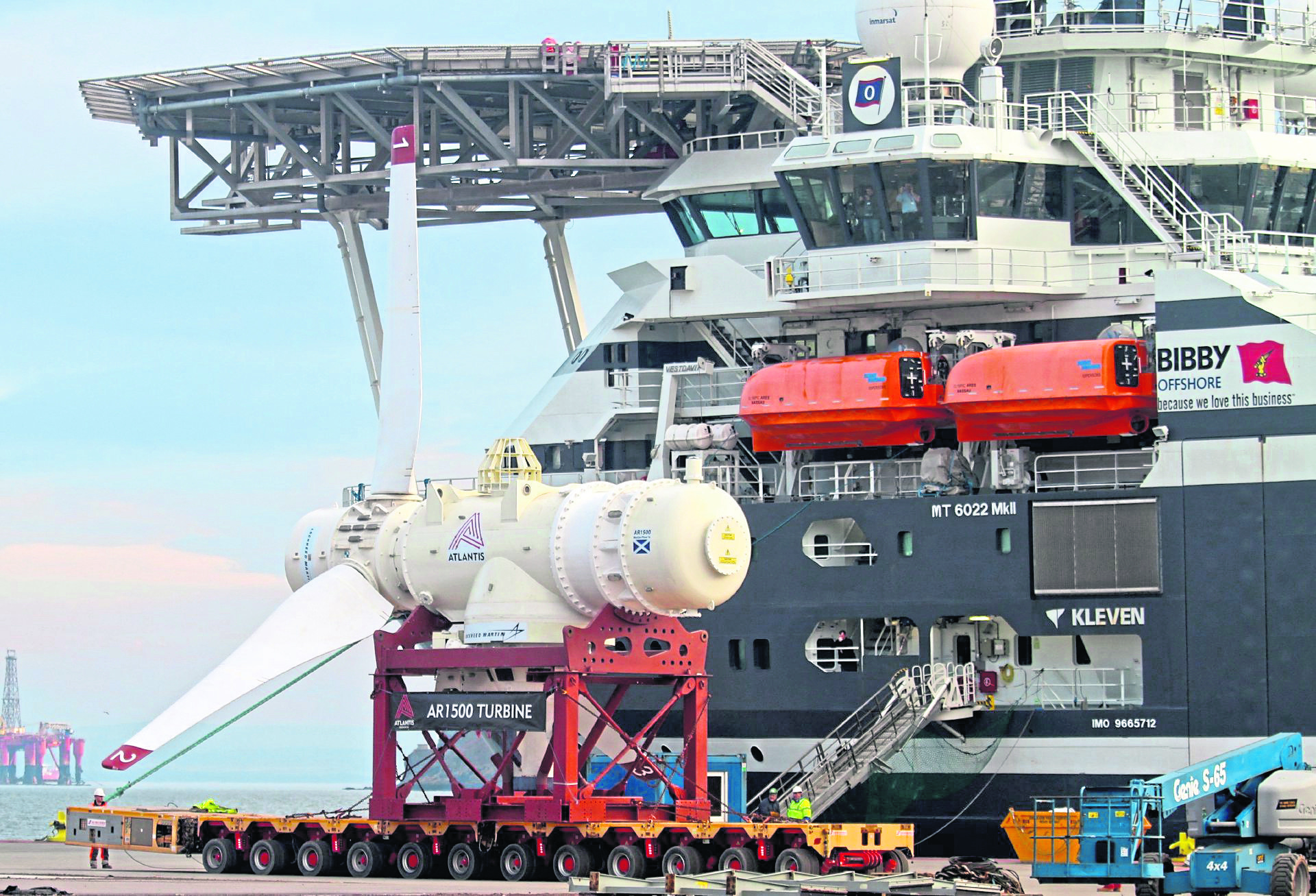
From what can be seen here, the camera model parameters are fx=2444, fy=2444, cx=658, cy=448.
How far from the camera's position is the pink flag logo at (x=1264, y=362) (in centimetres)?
4212

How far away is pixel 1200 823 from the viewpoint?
34.0 metres

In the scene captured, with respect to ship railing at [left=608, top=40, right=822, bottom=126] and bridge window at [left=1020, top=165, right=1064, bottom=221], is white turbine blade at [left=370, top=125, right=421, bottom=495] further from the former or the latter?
bridge window at [left=1020, top=165, right=1064, bottom=221]

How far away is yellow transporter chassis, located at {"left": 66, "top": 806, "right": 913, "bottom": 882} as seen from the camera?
3741 centimetres

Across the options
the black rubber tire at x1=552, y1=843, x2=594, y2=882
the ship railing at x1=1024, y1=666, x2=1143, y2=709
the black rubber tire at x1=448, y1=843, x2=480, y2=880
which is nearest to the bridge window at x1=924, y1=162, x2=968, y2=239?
the ship railing at x1=1024, y1=666, x2=1143, y2=709

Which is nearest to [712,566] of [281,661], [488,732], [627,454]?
[488,732]

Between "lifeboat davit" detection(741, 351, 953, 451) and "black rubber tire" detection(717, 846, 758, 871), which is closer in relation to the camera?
"black rubber tire" detection(717, 846, 758, 871)

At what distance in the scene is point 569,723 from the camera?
125 feet

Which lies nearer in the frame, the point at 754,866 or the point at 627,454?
the point at 754,866

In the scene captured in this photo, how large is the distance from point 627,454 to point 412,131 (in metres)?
11.1

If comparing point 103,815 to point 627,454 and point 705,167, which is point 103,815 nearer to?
point 627,454

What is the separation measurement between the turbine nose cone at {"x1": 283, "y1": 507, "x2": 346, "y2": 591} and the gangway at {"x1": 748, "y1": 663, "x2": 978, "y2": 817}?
9.20m

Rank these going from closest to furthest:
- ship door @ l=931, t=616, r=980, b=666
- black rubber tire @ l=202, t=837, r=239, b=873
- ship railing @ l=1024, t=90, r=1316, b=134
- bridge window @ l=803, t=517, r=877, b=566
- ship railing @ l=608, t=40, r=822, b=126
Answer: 1. black rubber tire @ l=202, t=837, r=239, b=873
2. ship door @ l=931, t=616, r=980, b=666
3. bridge window @ l=803, t=517, r=877, b=566
4. ship railing @ l=1024, t=90, r=1316, b=134
5. ship railing @ l=608, t=40, r=822, b=126

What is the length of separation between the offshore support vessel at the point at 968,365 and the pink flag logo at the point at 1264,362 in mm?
63

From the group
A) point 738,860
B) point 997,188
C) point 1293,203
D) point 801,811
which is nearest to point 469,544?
point 801,811
